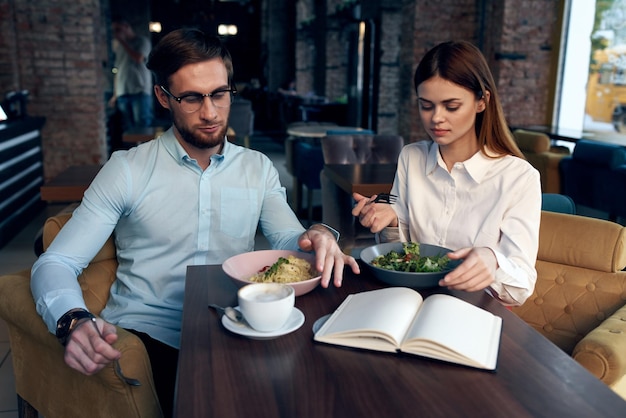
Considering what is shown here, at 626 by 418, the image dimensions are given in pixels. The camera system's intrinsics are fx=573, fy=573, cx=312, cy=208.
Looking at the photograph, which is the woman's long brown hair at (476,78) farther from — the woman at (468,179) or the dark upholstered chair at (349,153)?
the dark upholstered chair at (349,153)

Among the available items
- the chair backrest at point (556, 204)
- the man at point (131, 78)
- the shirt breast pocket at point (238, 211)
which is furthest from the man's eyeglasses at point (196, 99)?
the man at point (131, 78)

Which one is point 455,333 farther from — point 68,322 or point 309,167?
point 309,167

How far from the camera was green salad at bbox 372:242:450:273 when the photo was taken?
1.42 m

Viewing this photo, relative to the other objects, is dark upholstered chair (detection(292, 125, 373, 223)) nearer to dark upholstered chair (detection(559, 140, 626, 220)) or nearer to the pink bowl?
dark upholstered chair (detection(559, 140, 626, 220))

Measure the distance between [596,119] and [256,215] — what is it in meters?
5.65

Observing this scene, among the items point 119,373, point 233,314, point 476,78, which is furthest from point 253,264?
point 476,78

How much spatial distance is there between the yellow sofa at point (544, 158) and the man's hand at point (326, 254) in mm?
3876

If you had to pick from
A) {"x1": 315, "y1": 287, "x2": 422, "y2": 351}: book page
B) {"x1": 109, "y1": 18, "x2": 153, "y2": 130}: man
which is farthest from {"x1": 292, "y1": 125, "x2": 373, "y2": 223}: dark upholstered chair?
{"x1": 315, "y1": 287, "x2": 422, "y2": 351}: book page

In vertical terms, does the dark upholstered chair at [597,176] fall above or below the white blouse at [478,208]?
below

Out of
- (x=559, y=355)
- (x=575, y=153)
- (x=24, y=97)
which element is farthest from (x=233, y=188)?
(x=24, y=97)

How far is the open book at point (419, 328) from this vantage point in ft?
3.42

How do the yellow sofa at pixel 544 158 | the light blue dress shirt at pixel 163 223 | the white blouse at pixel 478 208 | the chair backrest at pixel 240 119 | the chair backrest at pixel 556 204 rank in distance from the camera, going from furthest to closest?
1. the chair backrest at pixel 240 119
2. the yellow sofa at pixel 544 158
3. the chair backrest at pixel 556 204
4. the light blue dress shirt at pixel 163 223
5. the white blouse at pixel 478 208

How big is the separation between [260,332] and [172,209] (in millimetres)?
726

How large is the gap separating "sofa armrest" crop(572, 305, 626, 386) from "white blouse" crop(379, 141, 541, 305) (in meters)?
0.18
